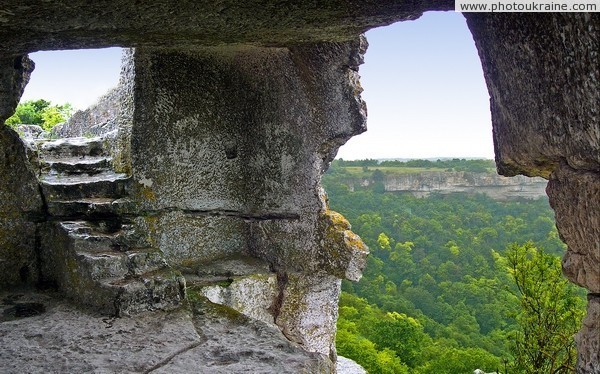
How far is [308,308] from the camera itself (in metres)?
5.88

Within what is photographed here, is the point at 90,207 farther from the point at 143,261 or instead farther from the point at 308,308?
the point at 308,308

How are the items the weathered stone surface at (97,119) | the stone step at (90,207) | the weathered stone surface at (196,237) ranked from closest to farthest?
the stone step at (90,207), the weathered stone surface at (196,237), the weathered stone surface at (97,119)

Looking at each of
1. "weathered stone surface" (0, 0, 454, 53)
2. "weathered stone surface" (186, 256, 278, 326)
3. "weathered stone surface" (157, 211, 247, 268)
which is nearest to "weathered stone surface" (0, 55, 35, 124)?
"weathered stone surface" (0, 0, 454, 53)

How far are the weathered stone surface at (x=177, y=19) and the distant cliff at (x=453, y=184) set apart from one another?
26.5 m

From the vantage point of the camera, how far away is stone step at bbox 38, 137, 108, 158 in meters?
5.98

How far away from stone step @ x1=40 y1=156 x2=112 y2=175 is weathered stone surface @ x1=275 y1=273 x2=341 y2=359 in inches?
77.9

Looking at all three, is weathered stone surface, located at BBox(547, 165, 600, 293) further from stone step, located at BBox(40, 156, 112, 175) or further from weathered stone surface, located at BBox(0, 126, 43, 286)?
stone step, located at BBox(40, 156, 112, 175)

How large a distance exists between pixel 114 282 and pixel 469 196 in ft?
89.3

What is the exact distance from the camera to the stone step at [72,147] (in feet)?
19.6

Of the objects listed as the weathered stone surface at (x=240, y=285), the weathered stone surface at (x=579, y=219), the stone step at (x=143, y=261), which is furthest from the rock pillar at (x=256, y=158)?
the weathered stone surface at (x=579, y=219)

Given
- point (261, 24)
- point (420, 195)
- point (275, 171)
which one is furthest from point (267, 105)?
point (420, 195)

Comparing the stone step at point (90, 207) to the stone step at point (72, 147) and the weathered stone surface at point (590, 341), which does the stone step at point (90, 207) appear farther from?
the weathered stone surface at point (590, 341)

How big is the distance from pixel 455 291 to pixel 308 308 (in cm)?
1199

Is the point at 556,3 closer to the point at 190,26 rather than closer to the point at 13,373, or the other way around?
the point at 190,26
